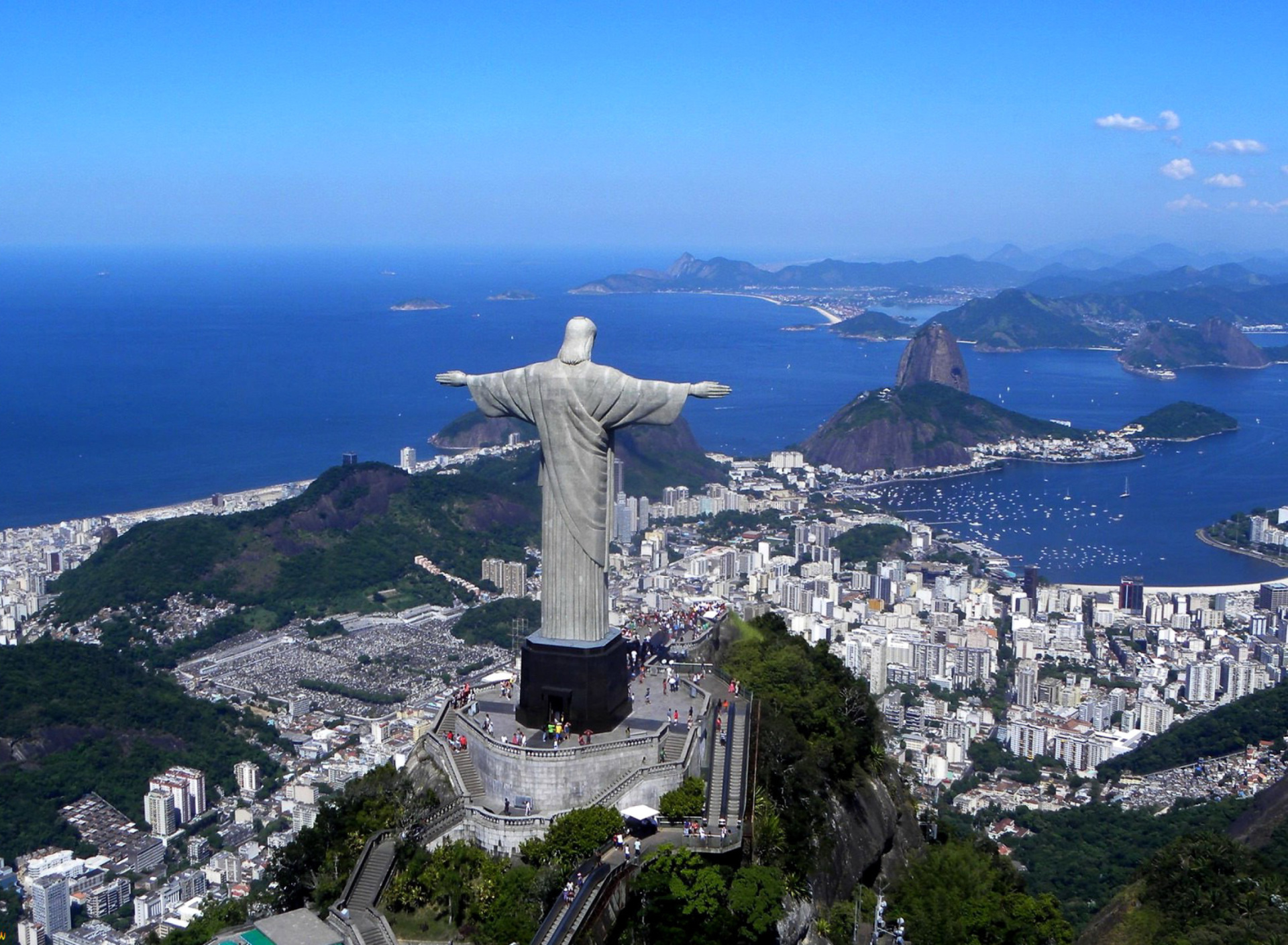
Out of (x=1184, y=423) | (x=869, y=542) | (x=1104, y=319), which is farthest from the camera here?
(x=1104, y=319)

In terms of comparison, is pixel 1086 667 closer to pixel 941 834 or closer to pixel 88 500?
pixel 941 834

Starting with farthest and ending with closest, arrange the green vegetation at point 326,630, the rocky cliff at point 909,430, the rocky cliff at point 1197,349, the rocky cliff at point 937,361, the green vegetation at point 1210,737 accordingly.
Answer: the rocky cliff at point 1197,349 < the rocky cliff at point 937,361 < the rocky cliff at point 909,430 < the green vegetation at point 326,630 < the green vegetation at point 1210,737

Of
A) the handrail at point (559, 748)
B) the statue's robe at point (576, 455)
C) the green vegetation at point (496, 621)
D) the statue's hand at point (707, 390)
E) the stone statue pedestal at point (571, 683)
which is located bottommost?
the green vegetation at point (496, 621)

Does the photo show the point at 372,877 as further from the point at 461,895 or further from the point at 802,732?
the point at 802,732

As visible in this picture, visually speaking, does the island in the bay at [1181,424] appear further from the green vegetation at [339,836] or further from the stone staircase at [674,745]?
the green vegetation at [339,836]

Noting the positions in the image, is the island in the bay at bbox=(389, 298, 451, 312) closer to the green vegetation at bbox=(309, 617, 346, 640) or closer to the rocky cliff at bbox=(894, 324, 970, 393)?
the rocky cliff at bbox=(894, 324, 970, 393)

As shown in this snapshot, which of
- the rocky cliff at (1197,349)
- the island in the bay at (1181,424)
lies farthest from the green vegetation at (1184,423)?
the rocky cliff at (1197,349)

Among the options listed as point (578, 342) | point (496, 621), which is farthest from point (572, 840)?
point (496, 621)
